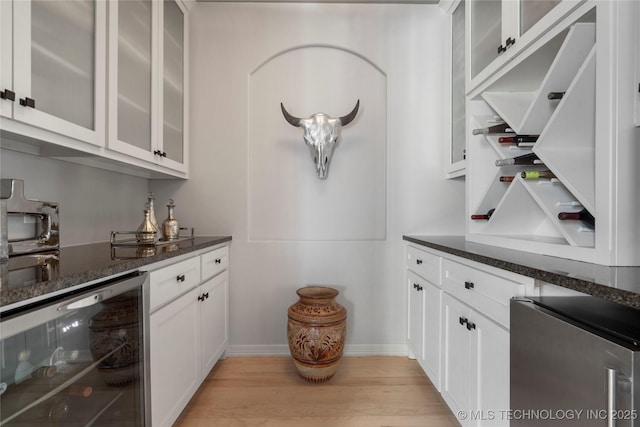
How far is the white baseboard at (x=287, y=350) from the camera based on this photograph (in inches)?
92.1

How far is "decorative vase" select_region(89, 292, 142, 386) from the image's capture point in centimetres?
101

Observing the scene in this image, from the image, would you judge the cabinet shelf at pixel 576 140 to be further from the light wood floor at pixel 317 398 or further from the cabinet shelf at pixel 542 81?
the light wood floor at pixel 317 398

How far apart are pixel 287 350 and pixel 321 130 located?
175 cm

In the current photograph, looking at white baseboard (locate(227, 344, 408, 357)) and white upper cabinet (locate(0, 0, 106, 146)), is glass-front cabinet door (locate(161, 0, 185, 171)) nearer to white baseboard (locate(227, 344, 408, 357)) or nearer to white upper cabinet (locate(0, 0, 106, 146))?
white upper cabinet (locate(0, 0, 106, 146))

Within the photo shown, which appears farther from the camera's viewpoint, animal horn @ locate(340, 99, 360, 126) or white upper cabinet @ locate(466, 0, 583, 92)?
animal horn @ locate(340, 99, 360, 126)

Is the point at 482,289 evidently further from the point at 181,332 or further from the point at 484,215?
the point at 181,332

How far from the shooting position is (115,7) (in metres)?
1.41

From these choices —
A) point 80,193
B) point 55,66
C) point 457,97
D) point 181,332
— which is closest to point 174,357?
point 181,332

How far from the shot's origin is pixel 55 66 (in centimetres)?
113

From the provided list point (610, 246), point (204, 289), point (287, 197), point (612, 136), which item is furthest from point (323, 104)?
point (610, 246)

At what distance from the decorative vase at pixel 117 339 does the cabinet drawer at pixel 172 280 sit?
0.10 metres

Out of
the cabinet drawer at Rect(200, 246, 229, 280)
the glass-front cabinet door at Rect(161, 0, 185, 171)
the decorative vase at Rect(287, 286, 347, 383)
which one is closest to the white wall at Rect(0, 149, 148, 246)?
the glass-front cabinet door at Rect(161, 0, 185, 171)

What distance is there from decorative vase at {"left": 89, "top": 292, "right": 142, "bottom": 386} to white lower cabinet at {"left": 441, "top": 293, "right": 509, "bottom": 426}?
138 centimetres

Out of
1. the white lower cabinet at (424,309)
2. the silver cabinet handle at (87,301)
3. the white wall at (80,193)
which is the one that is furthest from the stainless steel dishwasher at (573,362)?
the white wall at (80,193)
